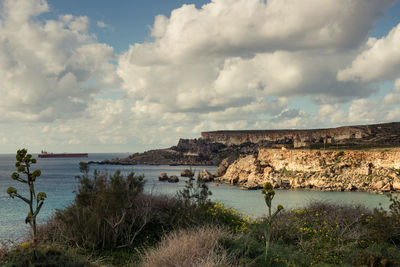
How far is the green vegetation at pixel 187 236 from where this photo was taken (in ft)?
22.1

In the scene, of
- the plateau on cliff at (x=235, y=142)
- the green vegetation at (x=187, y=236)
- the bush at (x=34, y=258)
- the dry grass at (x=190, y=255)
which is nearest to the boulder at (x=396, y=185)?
the green vegetation at (x=187, y=236)

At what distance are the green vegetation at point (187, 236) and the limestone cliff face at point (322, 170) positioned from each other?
105ft

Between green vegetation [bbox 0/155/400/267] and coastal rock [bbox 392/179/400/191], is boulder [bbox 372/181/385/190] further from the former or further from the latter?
green vegetation [bbox 0/155/400/267]

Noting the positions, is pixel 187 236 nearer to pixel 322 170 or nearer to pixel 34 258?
pixel 34 258

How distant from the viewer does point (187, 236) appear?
7.88 metres

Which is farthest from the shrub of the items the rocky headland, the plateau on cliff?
the plateau on cliff

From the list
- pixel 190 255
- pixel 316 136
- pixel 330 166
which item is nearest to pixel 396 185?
pixel 330 166

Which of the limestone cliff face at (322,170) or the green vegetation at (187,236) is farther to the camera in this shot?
the limestone cliff face at (322,170)

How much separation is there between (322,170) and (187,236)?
45205mm

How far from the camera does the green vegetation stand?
6.73 meters

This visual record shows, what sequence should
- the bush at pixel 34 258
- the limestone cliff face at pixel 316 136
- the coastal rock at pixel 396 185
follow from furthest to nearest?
1. the limestone cliff face at pixel 316 136
2. the coastal rock at pixel 396 185
3. the bush at pixel 34 258

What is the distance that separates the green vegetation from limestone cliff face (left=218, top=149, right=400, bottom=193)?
31.9 m

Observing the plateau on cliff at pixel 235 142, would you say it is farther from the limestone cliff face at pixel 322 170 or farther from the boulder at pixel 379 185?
the boulder at pixel 379 185

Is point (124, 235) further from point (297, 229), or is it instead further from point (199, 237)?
point (297, 229)
